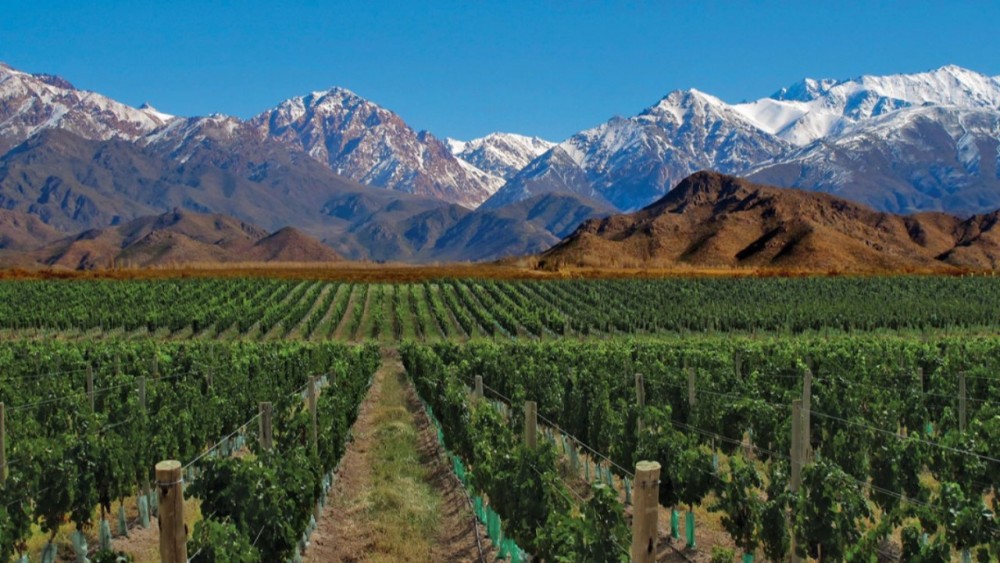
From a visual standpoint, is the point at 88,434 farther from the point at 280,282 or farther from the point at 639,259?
the point at 639,259

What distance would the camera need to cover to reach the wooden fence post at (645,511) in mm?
7109

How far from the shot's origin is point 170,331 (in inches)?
1925

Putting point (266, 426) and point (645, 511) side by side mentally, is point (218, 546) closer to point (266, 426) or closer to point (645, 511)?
point (645, 511)

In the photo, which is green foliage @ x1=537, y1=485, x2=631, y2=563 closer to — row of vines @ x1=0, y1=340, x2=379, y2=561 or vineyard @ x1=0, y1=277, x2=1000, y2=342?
row of vines @ x1=0, y1=340, x2=379, y2=561

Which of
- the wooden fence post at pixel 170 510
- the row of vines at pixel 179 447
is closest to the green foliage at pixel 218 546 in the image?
the row of vines at pixel 179 447

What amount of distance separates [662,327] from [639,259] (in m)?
72.4

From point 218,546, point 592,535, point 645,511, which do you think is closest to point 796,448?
point 592,535

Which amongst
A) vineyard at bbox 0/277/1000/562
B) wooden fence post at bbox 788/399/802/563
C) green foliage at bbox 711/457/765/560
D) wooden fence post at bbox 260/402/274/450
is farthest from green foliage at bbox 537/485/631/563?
wooden fence post at bbox 260/402/274/450

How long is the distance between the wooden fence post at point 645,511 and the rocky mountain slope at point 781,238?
321 ft

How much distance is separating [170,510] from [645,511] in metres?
3.83

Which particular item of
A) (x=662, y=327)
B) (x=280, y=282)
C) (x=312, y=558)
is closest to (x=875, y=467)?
(x=312, y=558)

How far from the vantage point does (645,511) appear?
714 cm

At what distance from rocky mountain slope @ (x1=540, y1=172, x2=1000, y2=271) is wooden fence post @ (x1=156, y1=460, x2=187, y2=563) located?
99.4 meters

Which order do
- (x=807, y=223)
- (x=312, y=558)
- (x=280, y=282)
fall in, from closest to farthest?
1. (x=312, y=558)
2. (x=280, y=282)
3. (x=807, y=223)
